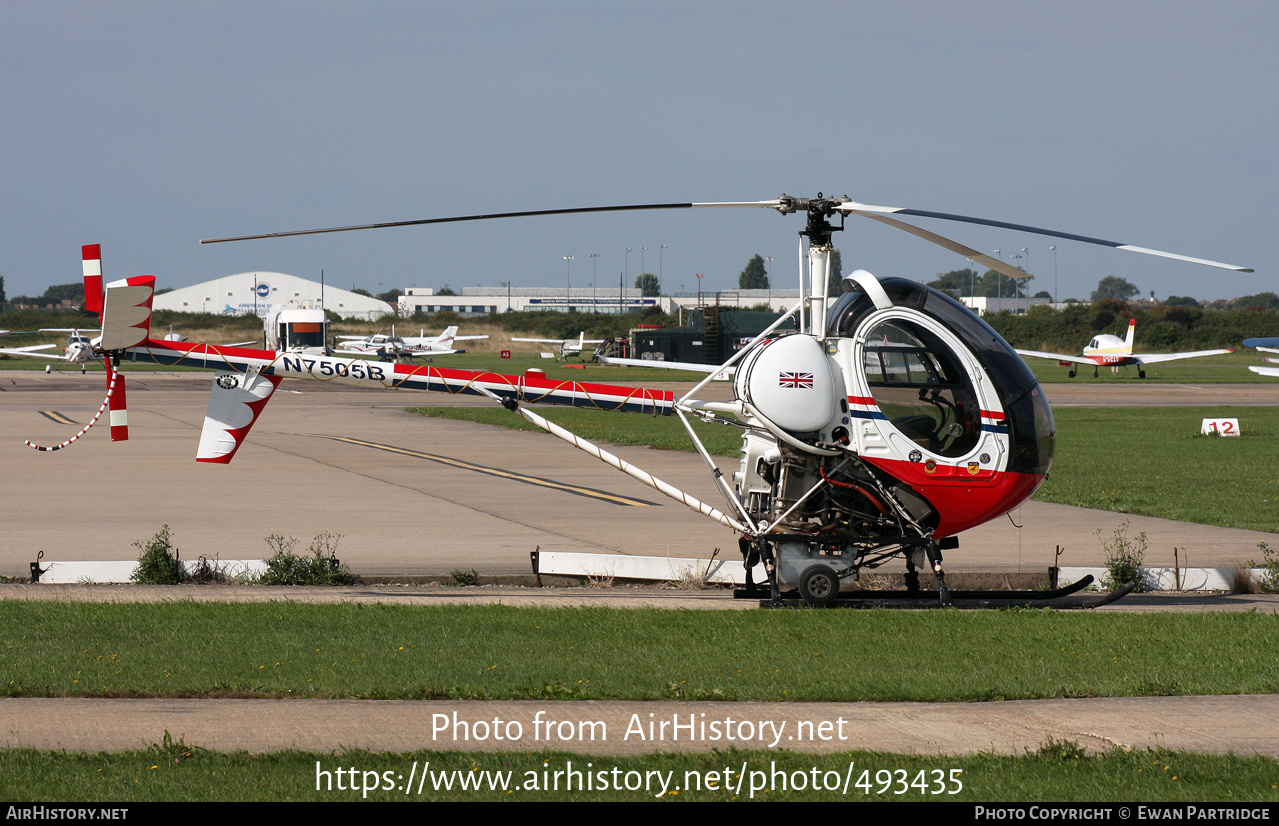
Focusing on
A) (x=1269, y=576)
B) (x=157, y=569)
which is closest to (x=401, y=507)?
(x=157, y=569)

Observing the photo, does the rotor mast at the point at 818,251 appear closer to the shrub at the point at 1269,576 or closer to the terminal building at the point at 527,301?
the shrub at the point at 1269,576

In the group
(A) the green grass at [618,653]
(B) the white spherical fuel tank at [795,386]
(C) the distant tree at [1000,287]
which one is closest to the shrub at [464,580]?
(A) the green grass at [618,653]

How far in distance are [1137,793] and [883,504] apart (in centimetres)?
520

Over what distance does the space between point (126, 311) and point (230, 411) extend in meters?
2.14

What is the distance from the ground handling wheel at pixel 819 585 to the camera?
10.7 m

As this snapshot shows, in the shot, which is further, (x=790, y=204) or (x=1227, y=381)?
(x=1227, y=381)

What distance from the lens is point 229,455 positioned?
12.5 m

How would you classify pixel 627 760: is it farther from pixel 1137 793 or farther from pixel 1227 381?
pixel 1227 381

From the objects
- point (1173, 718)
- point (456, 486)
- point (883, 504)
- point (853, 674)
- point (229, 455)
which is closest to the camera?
point (1173, 718)

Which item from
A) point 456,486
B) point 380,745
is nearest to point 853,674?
point 380,745

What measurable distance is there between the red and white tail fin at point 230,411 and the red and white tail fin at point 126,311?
1474mm

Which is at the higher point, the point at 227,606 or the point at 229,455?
the point at 229,455

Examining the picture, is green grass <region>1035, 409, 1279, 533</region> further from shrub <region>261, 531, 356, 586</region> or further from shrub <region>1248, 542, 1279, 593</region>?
shrub <region>261, 531, 356, 586</region>
